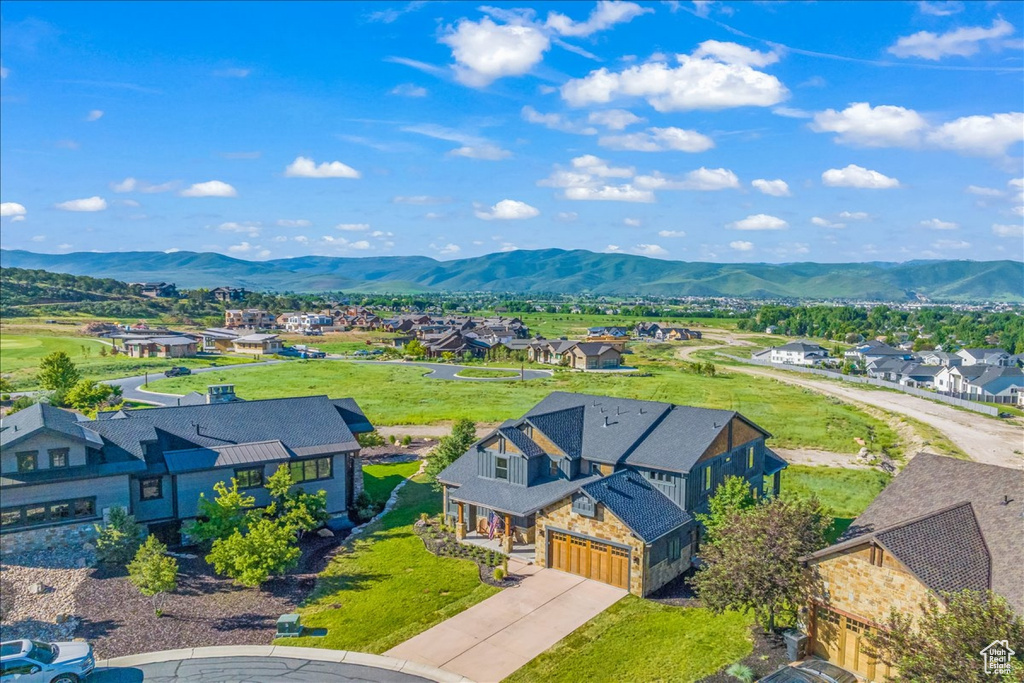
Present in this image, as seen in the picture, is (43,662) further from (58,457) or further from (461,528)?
(461,528)

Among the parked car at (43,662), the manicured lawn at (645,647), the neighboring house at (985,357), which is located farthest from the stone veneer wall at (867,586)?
the neighboring house at (985,357)

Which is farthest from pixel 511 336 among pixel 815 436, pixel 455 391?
pixel 815 436

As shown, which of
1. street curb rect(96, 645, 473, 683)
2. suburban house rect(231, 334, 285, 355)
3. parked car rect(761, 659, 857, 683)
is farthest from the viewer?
suburban house rect(231, 334, 285, 355)

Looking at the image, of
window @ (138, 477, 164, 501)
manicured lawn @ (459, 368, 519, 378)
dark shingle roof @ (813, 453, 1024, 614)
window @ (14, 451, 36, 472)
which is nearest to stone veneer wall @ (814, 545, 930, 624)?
dark shingle roof @ (813, 453, 1024, 614)

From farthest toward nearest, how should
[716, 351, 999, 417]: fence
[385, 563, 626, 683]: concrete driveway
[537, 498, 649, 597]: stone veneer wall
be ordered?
[716, 351, 999, 417]: fence < [537, 498, 649, 597]: stone veneer wall < [385, 563, 626, 683]: concrete driveway

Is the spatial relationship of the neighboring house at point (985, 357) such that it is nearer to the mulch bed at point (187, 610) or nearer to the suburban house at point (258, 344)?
the mulch bed at point (187, 610)

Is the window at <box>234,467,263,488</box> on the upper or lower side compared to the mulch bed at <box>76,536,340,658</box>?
upper

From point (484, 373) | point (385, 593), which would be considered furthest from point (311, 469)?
point (484, 373)

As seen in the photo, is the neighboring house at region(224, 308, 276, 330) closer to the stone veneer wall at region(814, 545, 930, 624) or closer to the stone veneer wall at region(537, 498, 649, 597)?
the stone veneer wall at region(537, 498, 649, 597)
